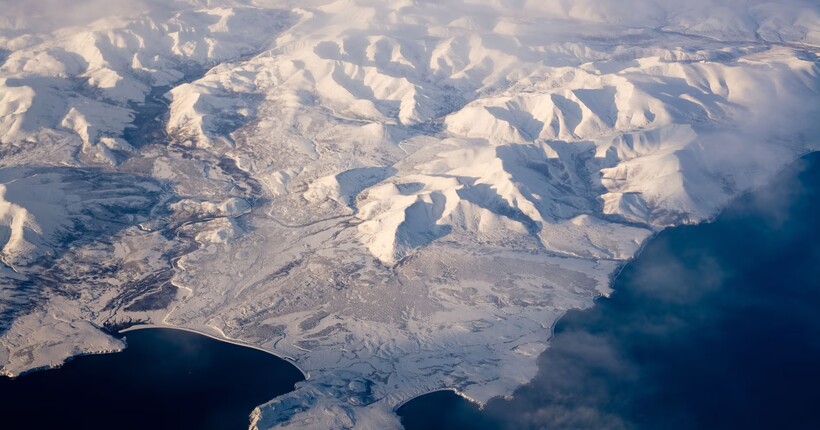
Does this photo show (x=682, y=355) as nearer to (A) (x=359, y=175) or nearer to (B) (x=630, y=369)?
(B) (x=630, y=369)

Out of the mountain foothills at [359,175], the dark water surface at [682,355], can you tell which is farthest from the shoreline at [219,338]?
the dark water surface at [682,355]

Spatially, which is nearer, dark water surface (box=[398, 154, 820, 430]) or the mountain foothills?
dark water surface (box=[398, 154, 820, 430])

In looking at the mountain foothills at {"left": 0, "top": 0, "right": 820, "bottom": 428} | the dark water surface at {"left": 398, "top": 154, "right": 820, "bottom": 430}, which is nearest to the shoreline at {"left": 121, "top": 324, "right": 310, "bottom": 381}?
the mountain foothills at {"left": 0, "top": 0, "right": 820, "bottom": 428}

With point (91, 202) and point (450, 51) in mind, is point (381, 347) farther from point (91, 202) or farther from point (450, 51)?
point (450, 51)

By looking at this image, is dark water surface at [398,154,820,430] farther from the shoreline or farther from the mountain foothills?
the shoreline

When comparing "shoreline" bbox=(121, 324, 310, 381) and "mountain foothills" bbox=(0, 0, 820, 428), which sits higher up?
"mountain foothills" bbox=(0, 0, 820, 428)

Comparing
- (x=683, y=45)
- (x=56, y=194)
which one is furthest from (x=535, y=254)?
(x=683, y=45)
